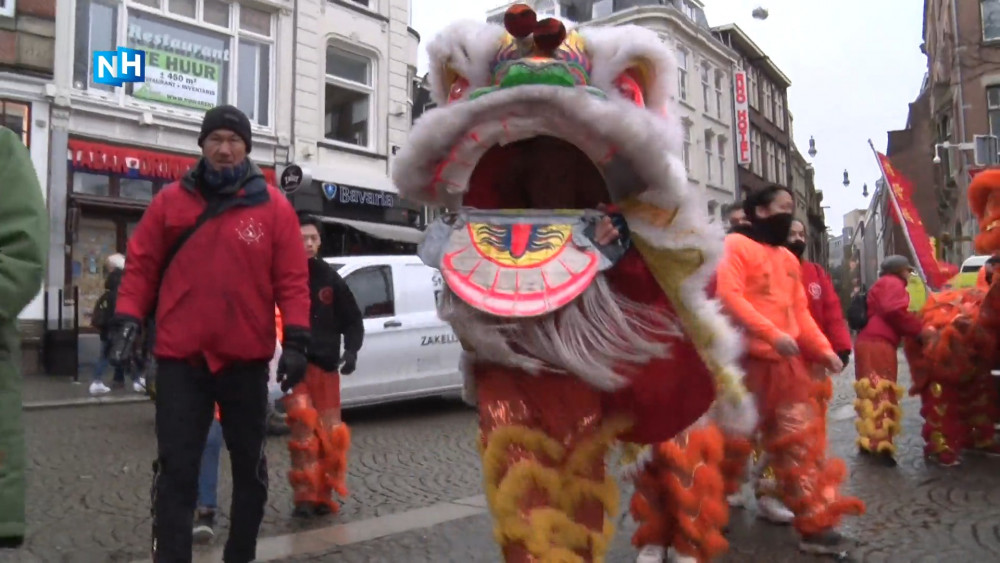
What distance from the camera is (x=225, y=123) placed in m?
3.27

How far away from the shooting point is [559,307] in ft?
7.66

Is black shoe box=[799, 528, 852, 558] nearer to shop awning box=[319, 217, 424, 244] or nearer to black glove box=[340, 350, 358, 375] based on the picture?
black glove box=[340, 350, 358, 375]

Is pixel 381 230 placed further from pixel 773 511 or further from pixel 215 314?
pixel 215 314

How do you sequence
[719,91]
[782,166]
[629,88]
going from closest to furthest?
[629,88]
[719,91]
[782,166]

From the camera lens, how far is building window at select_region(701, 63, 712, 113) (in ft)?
113

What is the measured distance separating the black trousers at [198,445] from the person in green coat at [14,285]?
2.27 ft

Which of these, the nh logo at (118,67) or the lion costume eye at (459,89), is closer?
the lion costume eye at (459,89)

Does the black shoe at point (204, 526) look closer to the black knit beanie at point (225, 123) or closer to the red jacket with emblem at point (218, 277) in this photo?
the red jacket with emblem at point (218, 277)

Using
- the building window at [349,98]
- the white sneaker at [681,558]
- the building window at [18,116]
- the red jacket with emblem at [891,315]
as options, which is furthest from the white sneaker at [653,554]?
the building window at [349,98]

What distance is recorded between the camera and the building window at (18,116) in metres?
12.9

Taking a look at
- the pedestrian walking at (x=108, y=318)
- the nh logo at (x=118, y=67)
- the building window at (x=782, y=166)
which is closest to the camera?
the pedestrian walking at (x=108, y=318)

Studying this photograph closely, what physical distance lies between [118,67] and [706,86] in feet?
83.4

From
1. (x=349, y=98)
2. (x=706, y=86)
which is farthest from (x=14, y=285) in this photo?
(x=706, y=86)

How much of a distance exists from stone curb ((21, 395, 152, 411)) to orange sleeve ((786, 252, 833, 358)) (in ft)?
26.7
